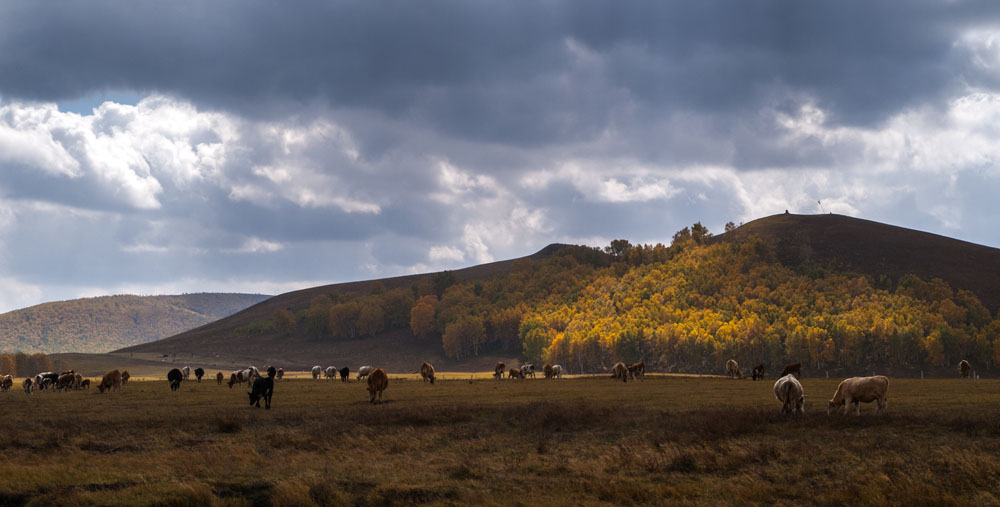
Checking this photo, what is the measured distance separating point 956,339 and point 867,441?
134m

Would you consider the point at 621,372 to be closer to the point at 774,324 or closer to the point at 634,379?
the point at 634,379

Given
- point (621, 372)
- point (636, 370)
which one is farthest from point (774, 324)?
point (621, 372)

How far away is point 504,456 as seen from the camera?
21312mm

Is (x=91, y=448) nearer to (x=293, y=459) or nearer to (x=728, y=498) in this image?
(x=293, y=459)

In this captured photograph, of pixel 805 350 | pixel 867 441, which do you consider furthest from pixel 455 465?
pixel 805 350

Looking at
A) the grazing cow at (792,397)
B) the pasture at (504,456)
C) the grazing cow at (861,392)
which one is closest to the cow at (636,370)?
the pasture at (504,456)

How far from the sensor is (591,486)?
1628 centimetres

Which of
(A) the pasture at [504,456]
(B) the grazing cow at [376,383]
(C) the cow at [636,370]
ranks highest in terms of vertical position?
(B) the grazing cow at [376,383]

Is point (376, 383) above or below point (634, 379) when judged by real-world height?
above

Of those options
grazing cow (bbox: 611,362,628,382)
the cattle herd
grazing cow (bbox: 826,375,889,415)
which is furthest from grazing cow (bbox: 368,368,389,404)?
grazing cow (bbox: 611,362,628,382)

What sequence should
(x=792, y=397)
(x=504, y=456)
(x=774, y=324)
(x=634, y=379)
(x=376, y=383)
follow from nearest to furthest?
(x=504, y=456)
(x=792, y=397)
(x=376, y=383)
(x=634, y=379)
(x=774, y=324)

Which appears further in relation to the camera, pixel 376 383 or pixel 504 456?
pixel 376 383

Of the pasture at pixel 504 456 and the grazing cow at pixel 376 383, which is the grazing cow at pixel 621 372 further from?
the pasture at pixel 504 456

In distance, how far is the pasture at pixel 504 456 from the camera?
15.9m
